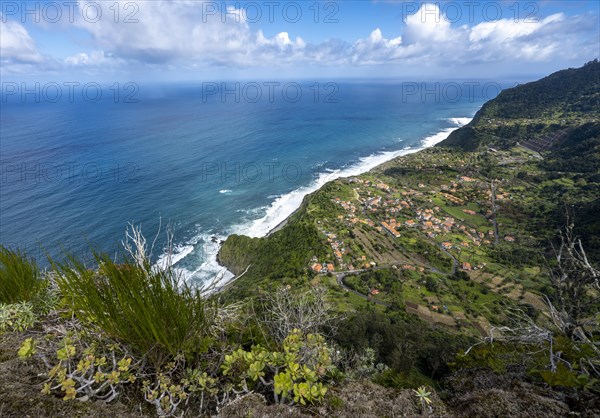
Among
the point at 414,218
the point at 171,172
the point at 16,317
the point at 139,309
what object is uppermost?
the point at 139,309

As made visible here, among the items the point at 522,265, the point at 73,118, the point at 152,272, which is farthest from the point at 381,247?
the point at 73,118

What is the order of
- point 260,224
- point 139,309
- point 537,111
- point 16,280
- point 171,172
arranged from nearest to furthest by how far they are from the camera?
point 139,309 → point 16,280 → point 260,224 → point 171,172 → point 537,111

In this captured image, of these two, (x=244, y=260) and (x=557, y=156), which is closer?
(x=244, y=260)

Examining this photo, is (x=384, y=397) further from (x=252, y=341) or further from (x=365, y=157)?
(x=365, y=157)

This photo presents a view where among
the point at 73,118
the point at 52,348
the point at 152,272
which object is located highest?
the point at 73,118

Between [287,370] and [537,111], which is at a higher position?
[537,111]

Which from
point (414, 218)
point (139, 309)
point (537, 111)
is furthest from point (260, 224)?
point (537, 111)

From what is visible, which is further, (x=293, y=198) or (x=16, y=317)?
(x=293, y=198)

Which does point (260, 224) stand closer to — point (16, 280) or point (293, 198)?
point (293, 198)
